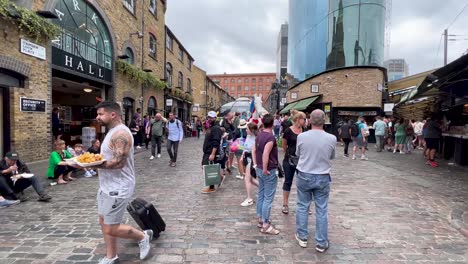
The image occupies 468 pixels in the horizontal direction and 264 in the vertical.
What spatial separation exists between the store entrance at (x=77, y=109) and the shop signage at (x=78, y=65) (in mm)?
834

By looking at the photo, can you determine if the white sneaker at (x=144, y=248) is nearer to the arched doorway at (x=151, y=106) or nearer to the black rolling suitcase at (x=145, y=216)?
the black rolling suitcase at (x=145, y=216)

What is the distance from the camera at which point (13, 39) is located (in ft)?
26.2

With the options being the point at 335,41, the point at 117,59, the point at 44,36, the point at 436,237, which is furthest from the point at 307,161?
the point at 335,41

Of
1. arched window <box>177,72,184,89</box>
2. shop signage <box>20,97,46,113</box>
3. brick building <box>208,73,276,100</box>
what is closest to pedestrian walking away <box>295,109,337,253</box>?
shop signage <box>20,97,46,113</box>

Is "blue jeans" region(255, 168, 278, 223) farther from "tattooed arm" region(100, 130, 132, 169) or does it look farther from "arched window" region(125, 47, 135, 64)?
→ "arched window" region(125, 47, 135, 64)

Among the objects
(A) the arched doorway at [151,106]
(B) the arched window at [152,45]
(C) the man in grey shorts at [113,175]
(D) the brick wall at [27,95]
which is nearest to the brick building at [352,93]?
(A) the arched doorway at [151,106]

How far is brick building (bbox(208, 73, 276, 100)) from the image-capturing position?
112062mm

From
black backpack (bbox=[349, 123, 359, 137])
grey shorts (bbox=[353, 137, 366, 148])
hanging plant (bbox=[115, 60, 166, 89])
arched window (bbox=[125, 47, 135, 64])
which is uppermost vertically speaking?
arched window (bbox=[125, 47, 135, 64])

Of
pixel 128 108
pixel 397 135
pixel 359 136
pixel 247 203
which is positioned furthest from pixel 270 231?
pixel 128 108

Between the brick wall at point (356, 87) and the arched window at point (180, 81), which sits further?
the arched window at point (180, 81)

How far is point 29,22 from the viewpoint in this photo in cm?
828

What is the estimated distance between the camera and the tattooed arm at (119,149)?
2750 mm

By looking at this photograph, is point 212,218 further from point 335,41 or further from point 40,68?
point 335,41

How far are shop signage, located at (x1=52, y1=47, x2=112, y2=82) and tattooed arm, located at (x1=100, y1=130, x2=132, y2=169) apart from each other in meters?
8.88
